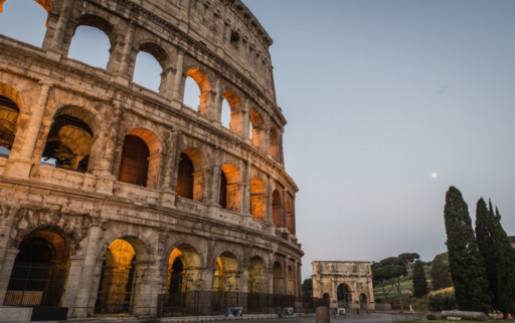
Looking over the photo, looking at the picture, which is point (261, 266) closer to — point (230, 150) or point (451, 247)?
point (230, 150)

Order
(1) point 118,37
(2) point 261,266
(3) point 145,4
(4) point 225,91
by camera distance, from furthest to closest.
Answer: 1. (4) point 225,91
2. (2) point 261,266
3. (3) point 145,4
4. (1) point 118,37

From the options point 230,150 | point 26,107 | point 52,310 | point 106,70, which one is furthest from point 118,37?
point 52,310

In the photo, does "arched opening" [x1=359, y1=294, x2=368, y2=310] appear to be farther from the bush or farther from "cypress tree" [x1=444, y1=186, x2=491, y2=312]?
"cypress tree" [x1=444, y1=186, x2=491, y2=312]

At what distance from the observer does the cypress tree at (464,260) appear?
18297mm

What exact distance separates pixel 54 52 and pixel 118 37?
3118 millimetres

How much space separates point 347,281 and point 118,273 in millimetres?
32358

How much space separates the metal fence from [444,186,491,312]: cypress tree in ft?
28.5

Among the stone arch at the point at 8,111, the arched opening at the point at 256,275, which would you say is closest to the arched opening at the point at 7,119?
the stone arch at the point at 8,111

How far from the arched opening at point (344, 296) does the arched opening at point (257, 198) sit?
83.2 ft

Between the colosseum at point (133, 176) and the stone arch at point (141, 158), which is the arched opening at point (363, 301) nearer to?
the colosseum at point (133, 176)

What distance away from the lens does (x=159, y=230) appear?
43.9 ft

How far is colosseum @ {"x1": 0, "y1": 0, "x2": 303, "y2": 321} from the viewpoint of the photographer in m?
11.3

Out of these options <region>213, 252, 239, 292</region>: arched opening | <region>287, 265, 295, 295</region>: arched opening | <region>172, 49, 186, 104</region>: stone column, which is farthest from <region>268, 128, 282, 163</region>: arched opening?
<region>213, 252, 239, 292</region>: arched opening

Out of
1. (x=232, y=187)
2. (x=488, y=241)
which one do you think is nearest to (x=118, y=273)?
(x=232, y=187)
